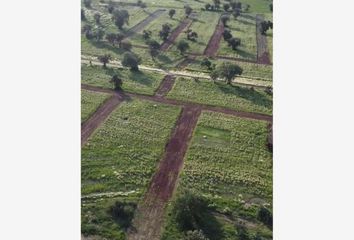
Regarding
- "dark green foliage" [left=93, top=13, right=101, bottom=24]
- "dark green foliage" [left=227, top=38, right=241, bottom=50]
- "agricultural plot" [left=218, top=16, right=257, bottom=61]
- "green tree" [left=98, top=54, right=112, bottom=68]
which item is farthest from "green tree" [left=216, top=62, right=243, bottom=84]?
"dark green foliage" [left=93, top=13, right=101, bottom=24]

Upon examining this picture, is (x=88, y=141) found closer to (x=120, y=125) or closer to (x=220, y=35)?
(x=120, y=125)

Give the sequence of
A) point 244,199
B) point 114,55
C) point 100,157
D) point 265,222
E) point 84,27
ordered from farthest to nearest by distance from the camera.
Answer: point 84,27 < point 114,55 < point 100,157 < point 244,199 < point 265,222

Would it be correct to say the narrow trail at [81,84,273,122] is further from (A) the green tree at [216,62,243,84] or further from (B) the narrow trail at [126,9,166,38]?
(B) the narrow trail at [126,9,166,38]

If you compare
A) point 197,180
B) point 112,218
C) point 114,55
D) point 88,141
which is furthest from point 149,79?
point 112,218

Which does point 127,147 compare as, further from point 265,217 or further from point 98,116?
point 265,217

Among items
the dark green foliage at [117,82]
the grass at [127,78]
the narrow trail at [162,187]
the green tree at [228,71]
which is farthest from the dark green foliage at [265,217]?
the dark green foliage at [117,82]

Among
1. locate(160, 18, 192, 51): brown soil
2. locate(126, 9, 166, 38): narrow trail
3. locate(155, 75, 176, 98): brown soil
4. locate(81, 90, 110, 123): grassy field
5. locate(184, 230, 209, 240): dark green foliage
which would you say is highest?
locate(184, 230, 209, 240): dark green foliage
